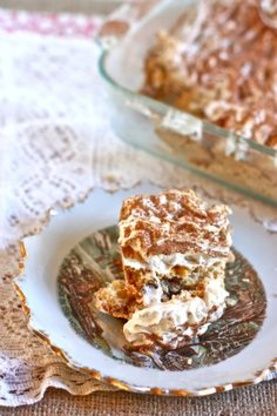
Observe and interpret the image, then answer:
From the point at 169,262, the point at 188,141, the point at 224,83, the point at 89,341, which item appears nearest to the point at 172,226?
the point at 169,262

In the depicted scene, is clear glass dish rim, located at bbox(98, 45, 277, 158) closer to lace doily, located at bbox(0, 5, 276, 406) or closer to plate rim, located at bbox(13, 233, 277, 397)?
lace doily, located at bbox(0, 5, 276, 406)

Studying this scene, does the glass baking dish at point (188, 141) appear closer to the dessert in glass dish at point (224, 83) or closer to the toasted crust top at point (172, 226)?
the dessert in glass dish at point (224, 83)

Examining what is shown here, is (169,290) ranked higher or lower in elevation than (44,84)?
higher

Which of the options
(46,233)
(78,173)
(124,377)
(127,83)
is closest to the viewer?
(124,377)

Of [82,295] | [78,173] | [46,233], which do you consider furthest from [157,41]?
[82,295]

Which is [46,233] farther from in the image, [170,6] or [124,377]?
[170,6]

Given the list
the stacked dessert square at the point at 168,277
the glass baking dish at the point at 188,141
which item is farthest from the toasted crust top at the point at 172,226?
the glass baking dish at the point at 188,141

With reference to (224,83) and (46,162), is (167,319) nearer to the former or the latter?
(46,162)
